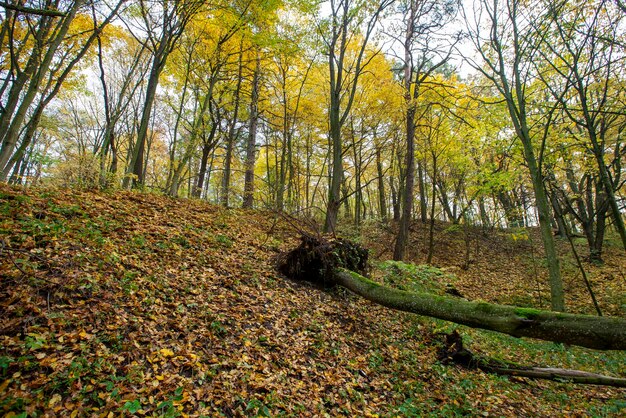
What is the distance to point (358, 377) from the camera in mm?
3828

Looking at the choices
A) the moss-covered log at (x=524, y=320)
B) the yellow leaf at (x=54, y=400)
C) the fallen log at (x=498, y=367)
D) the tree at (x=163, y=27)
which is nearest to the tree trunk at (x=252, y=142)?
the tree at (x=163, y=27)

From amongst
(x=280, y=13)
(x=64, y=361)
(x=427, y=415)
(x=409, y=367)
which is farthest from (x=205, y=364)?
(x=280, y=13)

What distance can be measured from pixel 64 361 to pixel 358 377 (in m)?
3.18

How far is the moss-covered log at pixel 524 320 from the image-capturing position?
3.02 metres

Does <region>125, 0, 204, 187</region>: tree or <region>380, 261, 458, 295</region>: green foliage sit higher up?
<region>125, 0, 204, 187</region>: tree

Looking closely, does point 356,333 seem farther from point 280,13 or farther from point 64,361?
point 280,13

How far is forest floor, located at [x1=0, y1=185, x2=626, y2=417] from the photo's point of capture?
251 centimetres

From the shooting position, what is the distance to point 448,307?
13.7 ft

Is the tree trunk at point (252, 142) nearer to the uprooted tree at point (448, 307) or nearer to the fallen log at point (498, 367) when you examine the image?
the uprooted tree at point (448, 307)

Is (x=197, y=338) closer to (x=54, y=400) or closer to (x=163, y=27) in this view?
(x=54, y=400)

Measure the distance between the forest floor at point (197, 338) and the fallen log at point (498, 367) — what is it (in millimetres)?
172

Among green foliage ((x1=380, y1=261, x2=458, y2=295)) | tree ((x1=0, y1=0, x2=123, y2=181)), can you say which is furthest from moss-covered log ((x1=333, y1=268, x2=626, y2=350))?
tree ((x1=0, y1=0, x2=123, y2=181))

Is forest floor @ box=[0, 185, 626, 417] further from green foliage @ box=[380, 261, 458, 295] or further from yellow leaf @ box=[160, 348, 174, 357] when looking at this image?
green foliage @ box=[380, 261, 458, 295]

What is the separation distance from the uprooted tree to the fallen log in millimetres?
1165
